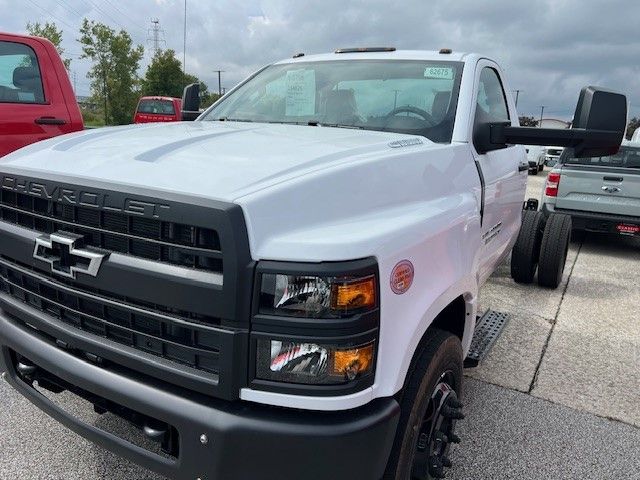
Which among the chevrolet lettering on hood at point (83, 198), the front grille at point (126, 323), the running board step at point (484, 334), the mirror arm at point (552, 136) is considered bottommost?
the running board step at point (484, 334)

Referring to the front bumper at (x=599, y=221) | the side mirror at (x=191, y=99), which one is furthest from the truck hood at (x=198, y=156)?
the front bumper at (x=599, y=221)

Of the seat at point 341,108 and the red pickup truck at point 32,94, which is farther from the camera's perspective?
the red pickup truck at point 32,94

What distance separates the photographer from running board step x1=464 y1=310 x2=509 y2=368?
3.20m

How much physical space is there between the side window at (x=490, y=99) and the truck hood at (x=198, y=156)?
2.29 feet

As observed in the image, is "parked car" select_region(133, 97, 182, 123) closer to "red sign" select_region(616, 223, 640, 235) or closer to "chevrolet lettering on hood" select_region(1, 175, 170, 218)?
"red sign" select_region(616, 223, 640, 235)

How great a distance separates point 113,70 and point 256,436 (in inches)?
1424

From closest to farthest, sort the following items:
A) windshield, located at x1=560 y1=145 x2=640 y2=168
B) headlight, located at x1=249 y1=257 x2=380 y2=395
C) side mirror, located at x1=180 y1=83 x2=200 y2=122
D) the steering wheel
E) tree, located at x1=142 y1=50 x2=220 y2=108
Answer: headlight, located at x1=249 y1=257 x2=380 y2=395 < the steering wheel < side mirror, located at x1=180 y1=83 x2=200 y2=122 < windshield, located at x1=560 y1=145 x2=640 y2=168 < tree, located at x1=142 y1=50 x2=220 y2=108

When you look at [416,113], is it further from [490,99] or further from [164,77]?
[164,77]

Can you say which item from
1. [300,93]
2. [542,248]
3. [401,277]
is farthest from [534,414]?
[542,248]

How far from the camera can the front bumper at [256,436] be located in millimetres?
1659

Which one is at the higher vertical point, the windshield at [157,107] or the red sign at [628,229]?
the windshield at [157,107]

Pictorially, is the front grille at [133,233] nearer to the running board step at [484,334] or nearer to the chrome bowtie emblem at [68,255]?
the chrome bowtie emblem at [68,255]

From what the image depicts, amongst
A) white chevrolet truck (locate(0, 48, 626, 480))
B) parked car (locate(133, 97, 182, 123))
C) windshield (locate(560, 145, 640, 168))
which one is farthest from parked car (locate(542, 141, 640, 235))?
parked car (locate(133, 97, 182, 123))

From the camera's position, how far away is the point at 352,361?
169cm
